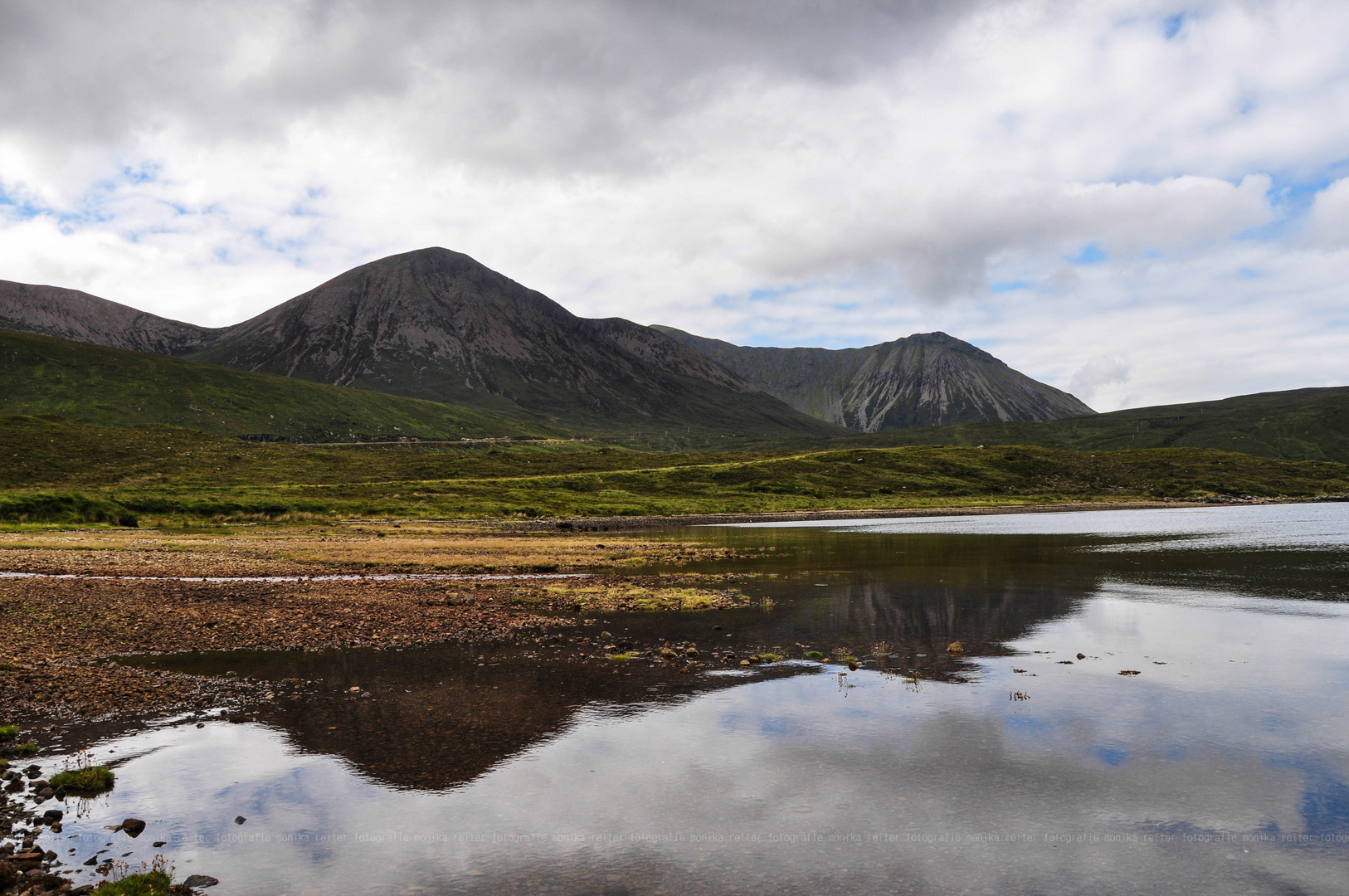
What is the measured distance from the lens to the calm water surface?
12586 millimetres

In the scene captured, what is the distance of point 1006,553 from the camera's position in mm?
68875

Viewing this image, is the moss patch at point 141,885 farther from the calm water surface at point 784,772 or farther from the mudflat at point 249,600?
the mudflat at point 249,600

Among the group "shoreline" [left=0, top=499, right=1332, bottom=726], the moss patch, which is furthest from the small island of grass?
"shoreline" [left=0, top=499, right=1332, bottom=726]

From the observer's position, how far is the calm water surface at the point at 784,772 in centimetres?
1259

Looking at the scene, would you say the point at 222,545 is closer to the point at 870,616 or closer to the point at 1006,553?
the point at 870,616

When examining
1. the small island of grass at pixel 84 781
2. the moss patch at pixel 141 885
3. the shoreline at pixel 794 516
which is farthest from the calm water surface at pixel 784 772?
the shoreline at pixel 794 516

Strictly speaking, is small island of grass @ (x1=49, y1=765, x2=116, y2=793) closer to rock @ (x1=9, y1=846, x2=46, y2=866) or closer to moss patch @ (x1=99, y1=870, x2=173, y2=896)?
rock @ (x1=9, y1=846, x2=46, y2=866)

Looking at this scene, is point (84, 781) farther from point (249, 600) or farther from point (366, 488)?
point (366, 488)

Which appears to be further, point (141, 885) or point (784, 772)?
point (784, 772)

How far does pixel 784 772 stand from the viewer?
663 inches

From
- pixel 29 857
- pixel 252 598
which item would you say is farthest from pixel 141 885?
pixel 252 598

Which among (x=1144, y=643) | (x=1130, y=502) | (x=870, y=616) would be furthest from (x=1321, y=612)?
(x=1130, y=502)

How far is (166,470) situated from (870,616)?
183m

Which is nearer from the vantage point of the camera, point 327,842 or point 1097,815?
point 327,842
